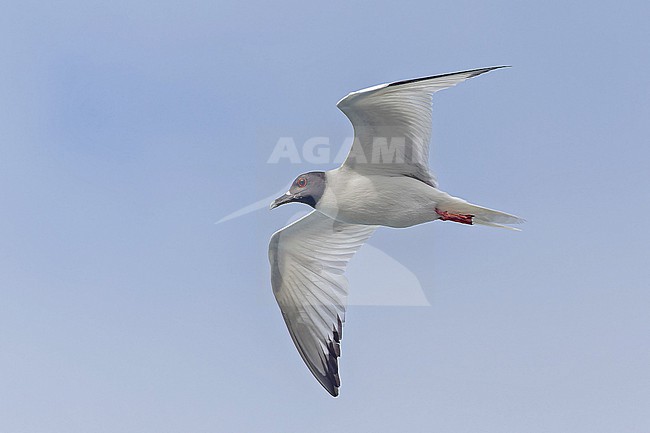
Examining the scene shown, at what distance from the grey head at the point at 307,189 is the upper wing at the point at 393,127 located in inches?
15.4

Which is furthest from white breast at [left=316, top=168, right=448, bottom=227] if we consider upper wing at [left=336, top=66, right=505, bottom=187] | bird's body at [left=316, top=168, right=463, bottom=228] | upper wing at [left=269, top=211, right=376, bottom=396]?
upper wing at [left=269, top=211, right=376, bottom=396]

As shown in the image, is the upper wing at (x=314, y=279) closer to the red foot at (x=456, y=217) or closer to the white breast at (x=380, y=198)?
the white breast at (x=380, y=198)

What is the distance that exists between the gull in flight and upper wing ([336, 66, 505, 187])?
0.04ft

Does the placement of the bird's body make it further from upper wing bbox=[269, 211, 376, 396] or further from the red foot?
upper wing bbox=[269, 211, 376, 396]

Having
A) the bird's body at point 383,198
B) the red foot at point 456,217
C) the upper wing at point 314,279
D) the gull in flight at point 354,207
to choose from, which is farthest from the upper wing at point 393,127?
the upper wing at point 314,279

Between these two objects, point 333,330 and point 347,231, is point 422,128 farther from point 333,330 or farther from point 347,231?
point 333,330

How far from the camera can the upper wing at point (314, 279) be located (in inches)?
470

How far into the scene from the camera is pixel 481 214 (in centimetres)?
1077

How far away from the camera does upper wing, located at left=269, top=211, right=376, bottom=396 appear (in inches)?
470

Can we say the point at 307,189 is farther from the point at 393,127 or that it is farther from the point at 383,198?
the point at 393,127

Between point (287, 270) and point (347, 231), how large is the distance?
35.8 inches

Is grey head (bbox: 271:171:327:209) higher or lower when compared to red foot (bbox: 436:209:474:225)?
higher

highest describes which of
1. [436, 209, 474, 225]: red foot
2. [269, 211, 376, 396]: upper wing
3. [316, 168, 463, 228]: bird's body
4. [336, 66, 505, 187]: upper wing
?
[336, 66, 505, 187]: upper wing

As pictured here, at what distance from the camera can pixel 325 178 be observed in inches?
428
